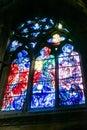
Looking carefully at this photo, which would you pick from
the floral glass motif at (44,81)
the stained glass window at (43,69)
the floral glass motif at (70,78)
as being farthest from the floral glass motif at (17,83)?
the floral glass motif at (70,78)

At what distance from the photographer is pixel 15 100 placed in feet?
22.8

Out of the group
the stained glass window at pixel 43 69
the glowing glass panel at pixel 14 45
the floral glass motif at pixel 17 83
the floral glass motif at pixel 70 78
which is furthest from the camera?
the glowing glass panel at pixel 14 45

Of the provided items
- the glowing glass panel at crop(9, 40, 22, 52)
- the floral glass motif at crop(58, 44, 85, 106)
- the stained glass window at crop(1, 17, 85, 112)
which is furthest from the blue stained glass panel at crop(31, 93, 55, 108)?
the glowing glass panel at crop(9, 40, 22, 52)

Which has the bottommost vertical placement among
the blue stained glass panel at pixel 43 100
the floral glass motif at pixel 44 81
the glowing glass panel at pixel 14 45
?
the blue stained glass panel at pixel 43 100

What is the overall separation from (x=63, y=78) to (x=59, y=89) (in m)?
0.33

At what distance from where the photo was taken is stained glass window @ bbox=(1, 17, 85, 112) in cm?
677

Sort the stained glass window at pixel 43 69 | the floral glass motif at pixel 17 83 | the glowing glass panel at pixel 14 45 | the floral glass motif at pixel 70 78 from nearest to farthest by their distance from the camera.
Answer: the floral glass motif at pixel 70 78 < the stained glass window at pixel 43 69 < the floral glass motif at pixel 17 83 < the glowing glass panel at pixel 14 45

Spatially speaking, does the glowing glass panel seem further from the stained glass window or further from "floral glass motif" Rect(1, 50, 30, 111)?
"floral glass motif" Rect(1, 50, 30, 111)

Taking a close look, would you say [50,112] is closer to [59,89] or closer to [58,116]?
[58,116]

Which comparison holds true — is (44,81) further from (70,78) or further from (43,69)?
(70,78)

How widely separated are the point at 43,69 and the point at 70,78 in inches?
27.9

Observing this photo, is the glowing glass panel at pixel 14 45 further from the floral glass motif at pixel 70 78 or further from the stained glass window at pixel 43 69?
the floral glass motif at pixel 70 78

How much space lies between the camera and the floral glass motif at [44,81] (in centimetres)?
675
